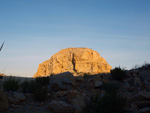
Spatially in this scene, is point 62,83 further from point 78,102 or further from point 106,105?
point 106,105

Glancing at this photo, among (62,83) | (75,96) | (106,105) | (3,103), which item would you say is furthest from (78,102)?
(3,103)

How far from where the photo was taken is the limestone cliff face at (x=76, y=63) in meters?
59.0

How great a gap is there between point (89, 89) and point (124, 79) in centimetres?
273

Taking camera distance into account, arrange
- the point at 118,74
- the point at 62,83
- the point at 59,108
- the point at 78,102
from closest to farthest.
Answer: the point at 59,108 → the point at 78,102 → the point at 62,83 → the point at 118,74

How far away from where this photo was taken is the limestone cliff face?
59047 millimetres

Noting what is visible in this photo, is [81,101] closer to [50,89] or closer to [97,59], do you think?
[50,89]

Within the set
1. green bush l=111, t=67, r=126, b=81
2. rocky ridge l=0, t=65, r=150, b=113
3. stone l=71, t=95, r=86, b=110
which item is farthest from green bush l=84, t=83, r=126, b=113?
green bush l=111, t=67, r=126, b=81

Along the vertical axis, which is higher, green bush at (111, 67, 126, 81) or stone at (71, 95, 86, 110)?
green bush at (111, 67, 126, 81)

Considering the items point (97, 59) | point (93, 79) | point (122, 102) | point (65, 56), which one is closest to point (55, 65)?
point (65, 56)

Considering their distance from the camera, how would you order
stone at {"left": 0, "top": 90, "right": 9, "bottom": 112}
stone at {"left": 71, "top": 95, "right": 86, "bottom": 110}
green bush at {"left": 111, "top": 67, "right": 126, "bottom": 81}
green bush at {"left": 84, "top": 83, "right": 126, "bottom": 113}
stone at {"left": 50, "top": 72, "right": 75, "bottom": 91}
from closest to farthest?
green bush at {"left": 84, "top": 83, "right": 126, "bottom": 113}
stone at {"left": 0, "top": 90, "right": 9, "bottom": 112}
stone at {"left": 71, "top": 95, "right": 86, "bottom": 110}
stone at {"left": 50, "top": 72, "right": 75, "bottom": 91}
green bush at {"left": 111, "top": 67, "right": 126, "bottom": 81}

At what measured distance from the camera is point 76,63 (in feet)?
197

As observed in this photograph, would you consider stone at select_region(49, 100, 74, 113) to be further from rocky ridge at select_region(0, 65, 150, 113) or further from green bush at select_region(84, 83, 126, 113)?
green bush at select_region(84, 83, 126, 113)

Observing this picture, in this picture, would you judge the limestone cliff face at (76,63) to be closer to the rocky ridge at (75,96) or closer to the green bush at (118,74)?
the green bush at (118,74)

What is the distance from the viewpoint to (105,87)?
9.59m
